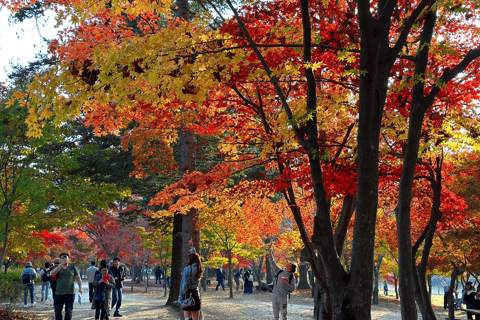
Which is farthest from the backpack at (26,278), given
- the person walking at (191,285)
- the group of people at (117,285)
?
the person walking at (191,285)

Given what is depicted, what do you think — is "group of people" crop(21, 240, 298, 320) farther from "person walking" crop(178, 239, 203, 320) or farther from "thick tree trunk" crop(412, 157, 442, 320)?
"thick tree trunk" crop(412, 157, 442, 320)

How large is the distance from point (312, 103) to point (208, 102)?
518 centimetres

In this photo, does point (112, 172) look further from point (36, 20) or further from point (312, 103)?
point (312, 103)

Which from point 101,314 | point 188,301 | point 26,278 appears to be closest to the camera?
point 188,301

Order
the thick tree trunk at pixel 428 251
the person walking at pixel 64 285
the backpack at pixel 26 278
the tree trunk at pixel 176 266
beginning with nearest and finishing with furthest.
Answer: the thick tree trunk at pixel 428 251 < the person walking at pixel 64 285 < the tree trunk at pixel 176 266 < the backpack at pixel 26 278

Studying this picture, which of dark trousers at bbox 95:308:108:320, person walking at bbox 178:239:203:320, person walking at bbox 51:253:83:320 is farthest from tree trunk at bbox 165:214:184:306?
person walking at bbox 178:239:203:320

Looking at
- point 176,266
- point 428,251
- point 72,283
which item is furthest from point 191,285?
point 176,266

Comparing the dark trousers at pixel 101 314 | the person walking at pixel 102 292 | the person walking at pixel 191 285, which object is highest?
the person walking at pixel 191 285

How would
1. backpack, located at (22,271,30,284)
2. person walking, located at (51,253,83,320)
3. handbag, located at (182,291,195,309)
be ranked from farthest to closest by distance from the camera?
backpack, located at (22,271,30,284) < person walking, located at (51,253,83,320) < handbag, located at (182,291,195,309)

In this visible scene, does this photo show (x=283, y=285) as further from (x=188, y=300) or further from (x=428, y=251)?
(x=428, y=251)

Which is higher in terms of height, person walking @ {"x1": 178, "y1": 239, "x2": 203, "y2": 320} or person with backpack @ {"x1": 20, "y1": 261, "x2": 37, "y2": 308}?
person walking @ {"x1": 178, "y1": 239, "x2": 203, "y2": 320}

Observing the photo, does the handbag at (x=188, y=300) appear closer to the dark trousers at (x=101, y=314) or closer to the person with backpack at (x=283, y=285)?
the person with backpack at (x=283, y=285)

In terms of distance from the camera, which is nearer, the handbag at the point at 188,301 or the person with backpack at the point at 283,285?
the handbag at the point at 188,301

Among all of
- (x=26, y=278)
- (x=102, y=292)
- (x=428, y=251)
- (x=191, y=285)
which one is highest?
(x=428, y=251)
